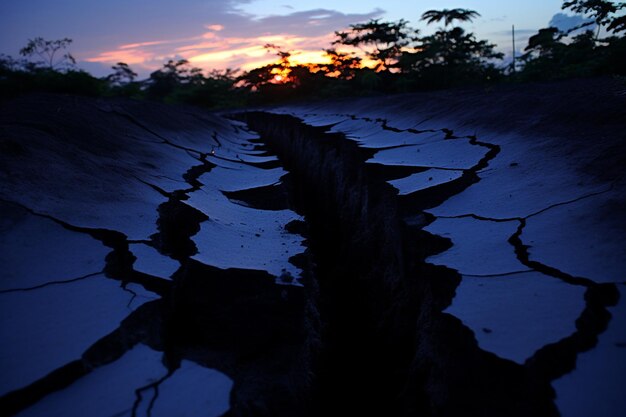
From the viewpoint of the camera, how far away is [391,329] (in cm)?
176

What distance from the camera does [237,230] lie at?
7.28 ft

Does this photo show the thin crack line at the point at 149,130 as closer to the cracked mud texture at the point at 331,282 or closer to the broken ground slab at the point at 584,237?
the cracked mud texture at the point at 331,282

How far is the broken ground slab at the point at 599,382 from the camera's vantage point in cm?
78

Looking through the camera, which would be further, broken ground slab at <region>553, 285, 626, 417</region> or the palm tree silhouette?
the palm tree silhouette

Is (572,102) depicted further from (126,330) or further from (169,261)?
(126,330)

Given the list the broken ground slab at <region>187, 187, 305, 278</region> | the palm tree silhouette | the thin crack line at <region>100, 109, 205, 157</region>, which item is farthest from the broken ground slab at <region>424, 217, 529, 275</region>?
the palm tree silhouette

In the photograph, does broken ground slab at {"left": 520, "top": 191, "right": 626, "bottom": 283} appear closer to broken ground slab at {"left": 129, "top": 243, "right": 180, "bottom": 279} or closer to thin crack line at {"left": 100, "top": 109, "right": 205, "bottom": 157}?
broken ground slab at {"left": 129, "top": 243, "right": 180, "bottom": 279}

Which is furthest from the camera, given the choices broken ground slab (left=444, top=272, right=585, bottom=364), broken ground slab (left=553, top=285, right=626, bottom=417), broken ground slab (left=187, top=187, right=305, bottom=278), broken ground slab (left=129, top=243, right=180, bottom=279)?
broken ground slab (left=187, top=187, right=305, bottom=278)

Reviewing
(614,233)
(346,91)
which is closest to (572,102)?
(614,233)

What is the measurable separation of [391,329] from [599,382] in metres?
0.98

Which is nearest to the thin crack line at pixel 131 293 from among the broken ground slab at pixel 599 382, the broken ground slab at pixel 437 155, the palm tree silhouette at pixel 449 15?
the broken ground slab at pixel 599 382

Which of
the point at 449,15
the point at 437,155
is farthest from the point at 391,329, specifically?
the point at 449,15

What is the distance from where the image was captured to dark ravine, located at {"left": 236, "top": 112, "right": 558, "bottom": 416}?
0.92 m

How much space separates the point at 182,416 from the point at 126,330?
0.35 metres
